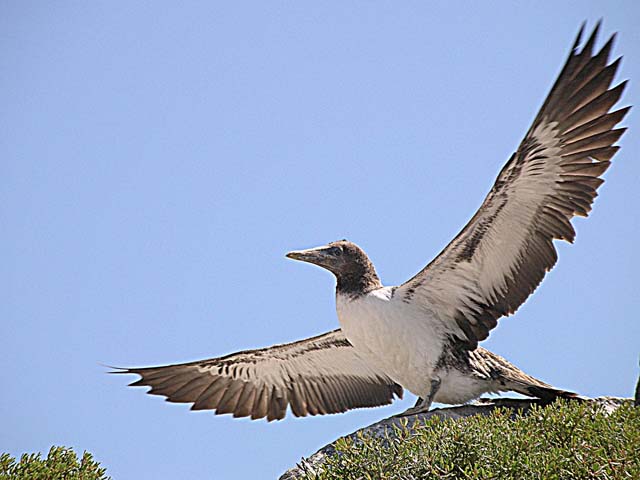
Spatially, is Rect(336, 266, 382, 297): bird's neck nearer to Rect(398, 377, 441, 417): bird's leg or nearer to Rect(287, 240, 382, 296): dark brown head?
Rect(287, 240, 382, 296): dark brown head

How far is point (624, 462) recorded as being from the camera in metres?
5.72

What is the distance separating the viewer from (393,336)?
8367 mm

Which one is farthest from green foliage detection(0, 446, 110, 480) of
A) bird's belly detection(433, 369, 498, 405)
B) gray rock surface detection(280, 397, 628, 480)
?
bird's belly detection(433, 369, 498, 405)

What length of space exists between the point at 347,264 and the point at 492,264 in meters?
1.48

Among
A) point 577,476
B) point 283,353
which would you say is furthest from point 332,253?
point 577,476

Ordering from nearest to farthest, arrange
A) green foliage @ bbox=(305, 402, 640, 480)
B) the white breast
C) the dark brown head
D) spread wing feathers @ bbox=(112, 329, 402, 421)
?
1. green foliage @ bbox=(305, 402, 640, 480)
2. the white breast
3. the dark brown head
4. spread wing feathers @ bbox=(112, 329, 402, 421)

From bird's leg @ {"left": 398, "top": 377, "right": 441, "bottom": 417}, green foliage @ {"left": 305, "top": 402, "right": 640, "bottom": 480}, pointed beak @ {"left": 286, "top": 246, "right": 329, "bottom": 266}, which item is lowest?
green foliage @ {"left": 305, "top": 402, "right": 640, "bottom": 480}

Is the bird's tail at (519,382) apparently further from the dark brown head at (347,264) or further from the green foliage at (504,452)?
the green foliage at (504,452)

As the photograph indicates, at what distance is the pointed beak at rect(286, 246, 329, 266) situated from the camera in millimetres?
8883

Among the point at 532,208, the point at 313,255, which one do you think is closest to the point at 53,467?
the point at 313,255

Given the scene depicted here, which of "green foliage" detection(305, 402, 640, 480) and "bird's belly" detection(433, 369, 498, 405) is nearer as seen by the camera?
"green foliage" detection(305, 402, 640, 480)

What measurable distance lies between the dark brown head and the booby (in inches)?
0.4

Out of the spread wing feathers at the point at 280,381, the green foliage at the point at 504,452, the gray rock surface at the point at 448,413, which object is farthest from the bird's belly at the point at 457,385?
the green foliage at the point at 504,452

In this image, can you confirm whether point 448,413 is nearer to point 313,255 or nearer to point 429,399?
point 429,399
